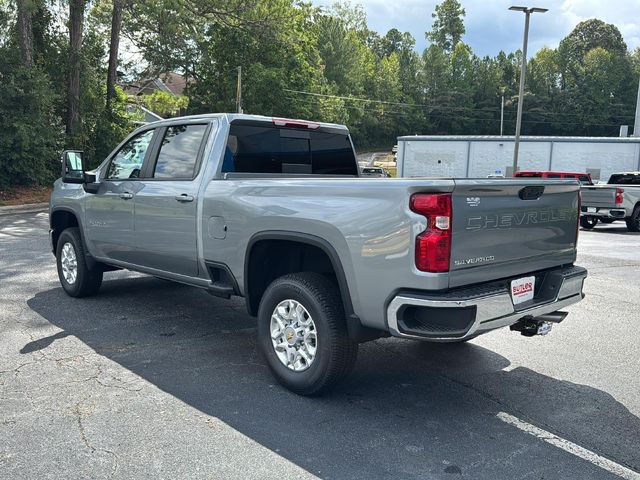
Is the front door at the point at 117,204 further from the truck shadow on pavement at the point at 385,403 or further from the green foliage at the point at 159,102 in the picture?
the green foliage at the point at 159,102

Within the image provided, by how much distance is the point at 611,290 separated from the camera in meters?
8.14

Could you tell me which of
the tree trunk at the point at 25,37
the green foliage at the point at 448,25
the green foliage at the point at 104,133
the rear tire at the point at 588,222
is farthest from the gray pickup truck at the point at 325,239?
the green foliage at the point at 448,25

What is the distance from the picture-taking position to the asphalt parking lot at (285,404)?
3.31m

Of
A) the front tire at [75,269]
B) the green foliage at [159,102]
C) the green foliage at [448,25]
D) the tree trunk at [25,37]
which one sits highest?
the green foliage at [448,25]

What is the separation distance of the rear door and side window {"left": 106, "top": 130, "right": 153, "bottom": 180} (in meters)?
0.22

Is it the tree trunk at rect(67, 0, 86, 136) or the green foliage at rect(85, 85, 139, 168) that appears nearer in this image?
the tree trunk at rect(67, 0, 86, 136)

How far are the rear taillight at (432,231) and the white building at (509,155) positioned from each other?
37546mm

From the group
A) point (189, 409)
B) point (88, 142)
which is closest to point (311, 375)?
point (189, 409)

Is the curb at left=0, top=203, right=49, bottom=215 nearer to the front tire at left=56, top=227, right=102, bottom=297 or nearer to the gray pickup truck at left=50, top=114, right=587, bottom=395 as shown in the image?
the front tire at left=56, top=227, right=102, bottom=297

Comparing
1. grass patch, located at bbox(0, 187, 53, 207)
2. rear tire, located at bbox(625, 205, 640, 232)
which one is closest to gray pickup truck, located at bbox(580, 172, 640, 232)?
rear tire, located at bbox(625, 205, 640, 232)

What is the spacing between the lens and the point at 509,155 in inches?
1620

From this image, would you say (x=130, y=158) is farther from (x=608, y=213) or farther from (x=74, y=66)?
(x=74, y=66)

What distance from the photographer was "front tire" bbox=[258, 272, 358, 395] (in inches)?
159

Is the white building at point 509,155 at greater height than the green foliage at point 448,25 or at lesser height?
lesser
